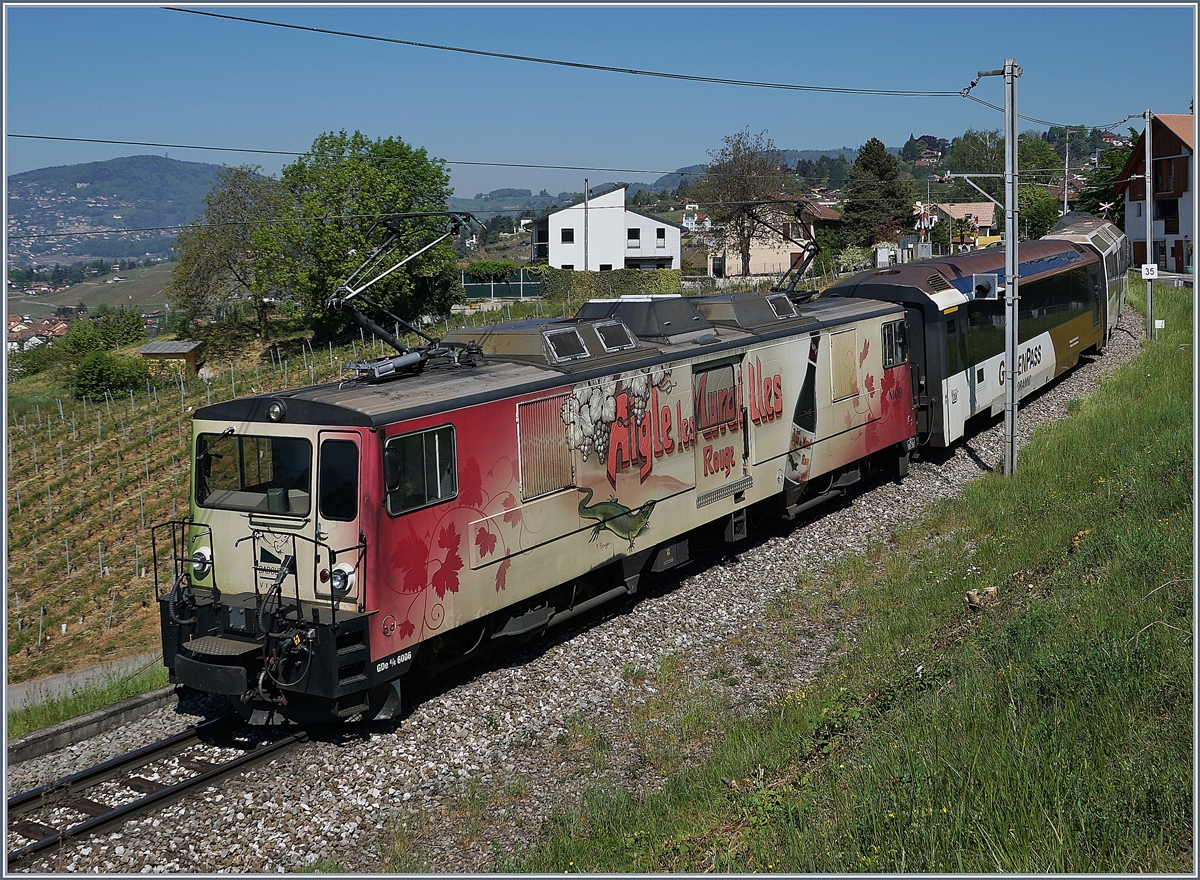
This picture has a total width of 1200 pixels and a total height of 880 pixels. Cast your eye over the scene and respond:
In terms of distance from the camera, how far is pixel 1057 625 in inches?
367

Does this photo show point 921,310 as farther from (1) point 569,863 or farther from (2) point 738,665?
(1) point 569,863

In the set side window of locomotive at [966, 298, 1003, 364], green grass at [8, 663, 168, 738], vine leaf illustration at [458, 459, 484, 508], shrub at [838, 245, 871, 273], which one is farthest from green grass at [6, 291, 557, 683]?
shrub at [838, 245, 871, 273]

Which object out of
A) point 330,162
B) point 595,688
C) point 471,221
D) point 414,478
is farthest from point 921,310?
point 330,162

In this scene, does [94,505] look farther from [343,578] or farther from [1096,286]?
[1096,286]

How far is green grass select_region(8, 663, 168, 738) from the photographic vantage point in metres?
10.5

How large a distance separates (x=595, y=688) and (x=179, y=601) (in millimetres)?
4305

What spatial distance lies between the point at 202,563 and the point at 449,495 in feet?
8.43

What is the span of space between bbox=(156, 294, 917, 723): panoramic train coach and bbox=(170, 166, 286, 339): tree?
41.5 m

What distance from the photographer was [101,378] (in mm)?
37688

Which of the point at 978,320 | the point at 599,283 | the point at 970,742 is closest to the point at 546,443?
the point at 970,742

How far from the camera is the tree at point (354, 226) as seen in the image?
41250mm

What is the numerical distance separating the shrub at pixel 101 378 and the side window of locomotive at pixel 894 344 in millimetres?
30076

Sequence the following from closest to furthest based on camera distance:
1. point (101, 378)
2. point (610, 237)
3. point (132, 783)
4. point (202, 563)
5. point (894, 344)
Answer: point (132, 783)
point (202, 563)
point (894, 344)
point (101, 378)
point (610, 237)

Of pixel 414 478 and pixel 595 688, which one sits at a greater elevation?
pixel 414 478
